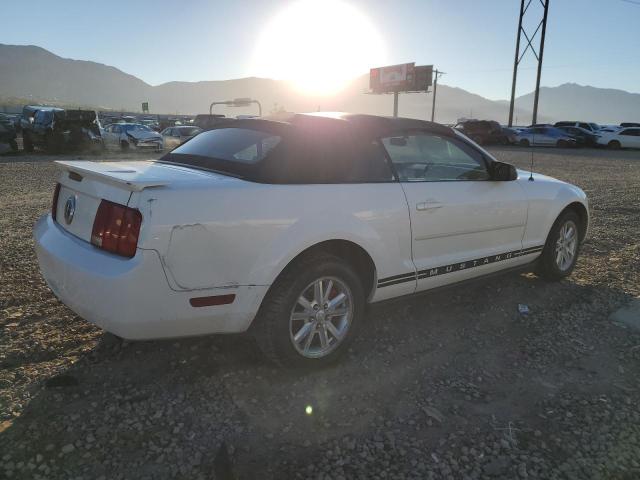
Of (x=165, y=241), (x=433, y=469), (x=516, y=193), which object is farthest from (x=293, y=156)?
(x=516, y=193)

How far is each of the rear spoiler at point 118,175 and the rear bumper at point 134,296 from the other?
1.12 feet

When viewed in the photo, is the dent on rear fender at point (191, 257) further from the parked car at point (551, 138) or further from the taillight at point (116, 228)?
the parked car at point (551, 138)

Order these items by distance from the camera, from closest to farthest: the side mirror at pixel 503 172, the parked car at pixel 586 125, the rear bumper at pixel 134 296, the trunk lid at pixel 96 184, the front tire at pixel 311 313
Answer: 1. the rear bumper at pixel 134 296
2. the trunk lid at pixel 96 184
3. the front tire at pixel 311 313
4. the side mirror at pixel 503 172
5. the parked car at pixel 586 125

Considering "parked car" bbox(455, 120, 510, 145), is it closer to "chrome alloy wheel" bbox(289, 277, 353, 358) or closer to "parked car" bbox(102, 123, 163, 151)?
"parked car" bbox(102, 123, 163, 151)

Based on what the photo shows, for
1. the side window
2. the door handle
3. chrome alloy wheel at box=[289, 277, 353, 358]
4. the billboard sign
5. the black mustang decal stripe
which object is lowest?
chrome alloy wheel at box=[289, 277, 353, 358]

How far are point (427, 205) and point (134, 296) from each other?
199 cm

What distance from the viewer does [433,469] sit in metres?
2.32

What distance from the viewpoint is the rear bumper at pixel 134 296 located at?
8.00 feet

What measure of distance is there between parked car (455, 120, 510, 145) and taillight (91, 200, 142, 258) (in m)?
32.5

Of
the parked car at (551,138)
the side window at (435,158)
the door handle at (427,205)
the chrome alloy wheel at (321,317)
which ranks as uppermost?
the parked car at (551,138)

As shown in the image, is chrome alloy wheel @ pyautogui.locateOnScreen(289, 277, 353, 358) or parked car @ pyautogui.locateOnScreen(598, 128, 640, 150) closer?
chrome alloy wheel @ pyautogui.locateOnScreen(289, 277, 353, 358)

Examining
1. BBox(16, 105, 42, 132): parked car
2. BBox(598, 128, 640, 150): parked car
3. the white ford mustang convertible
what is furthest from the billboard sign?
the white ford mustang convertible

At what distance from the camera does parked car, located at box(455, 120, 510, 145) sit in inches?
1291

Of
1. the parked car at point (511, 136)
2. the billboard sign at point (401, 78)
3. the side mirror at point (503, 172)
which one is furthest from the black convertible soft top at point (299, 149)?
Result: the billboard sign at point (401, 78)
